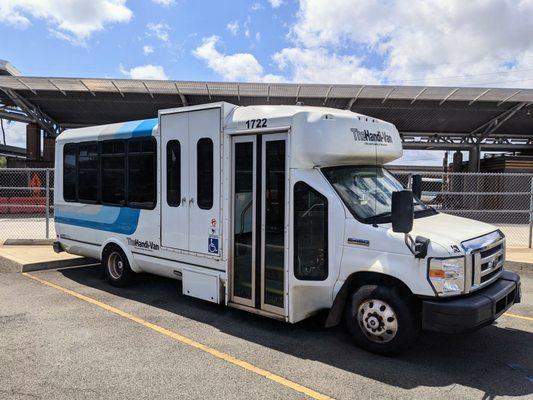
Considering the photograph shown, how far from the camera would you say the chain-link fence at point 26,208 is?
1187 centimetres

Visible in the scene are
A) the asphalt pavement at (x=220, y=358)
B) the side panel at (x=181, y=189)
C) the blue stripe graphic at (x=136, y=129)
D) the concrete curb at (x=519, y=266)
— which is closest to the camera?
the asphalt pavement at (x=220, y=358)

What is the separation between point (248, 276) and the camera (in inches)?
221

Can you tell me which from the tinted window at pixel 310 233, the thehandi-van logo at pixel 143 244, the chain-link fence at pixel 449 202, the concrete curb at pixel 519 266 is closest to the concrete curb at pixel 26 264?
the chain-link fence at pixel 449 202

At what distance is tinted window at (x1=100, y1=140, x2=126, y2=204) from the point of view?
7.33 metres

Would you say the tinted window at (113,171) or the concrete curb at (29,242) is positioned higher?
the tinted window at (113,171)

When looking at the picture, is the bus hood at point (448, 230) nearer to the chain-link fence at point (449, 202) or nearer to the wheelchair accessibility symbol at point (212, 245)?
the wheelchair accessibility symbol at point (212, 245)

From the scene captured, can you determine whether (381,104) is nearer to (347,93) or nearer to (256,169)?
(347,93)

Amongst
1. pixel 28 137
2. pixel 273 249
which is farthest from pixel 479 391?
pixel 28 137

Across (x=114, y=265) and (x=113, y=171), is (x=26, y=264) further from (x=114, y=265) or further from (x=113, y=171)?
(x=113, y=171)

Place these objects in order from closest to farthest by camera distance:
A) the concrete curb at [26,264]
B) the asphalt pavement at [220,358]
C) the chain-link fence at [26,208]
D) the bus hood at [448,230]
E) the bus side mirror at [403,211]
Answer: the asphalt pavement at [220,358], the bus side mirror at [403,211], the bus hood at [448,230], the concrete curb at [26,264], the chain-link fence at [26,208]

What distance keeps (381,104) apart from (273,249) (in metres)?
19.0

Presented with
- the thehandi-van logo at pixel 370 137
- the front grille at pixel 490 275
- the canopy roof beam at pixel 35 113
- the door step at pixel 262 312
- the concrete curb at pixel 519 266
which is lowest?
the concrete curb at pixel 519 266

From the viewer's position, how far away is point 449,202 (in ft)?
48.2

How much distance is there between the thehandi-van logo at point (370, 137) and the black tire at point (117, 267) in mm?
4132
